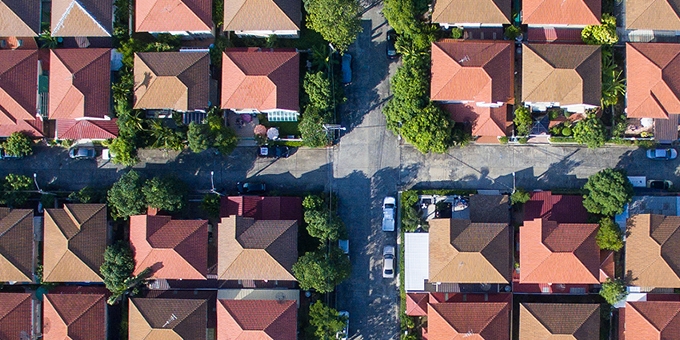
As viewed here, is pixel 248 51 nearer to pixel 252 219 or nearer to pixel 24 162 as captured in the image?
pixel 252 219

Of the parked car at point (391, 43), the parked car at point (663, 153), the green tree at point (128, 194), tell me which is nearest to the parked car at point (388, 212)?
the parked car at point (391, 43)

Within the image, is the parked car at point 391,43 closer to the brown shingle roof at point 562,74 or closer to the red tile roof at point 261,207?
the brown shingle roof at point 562,74

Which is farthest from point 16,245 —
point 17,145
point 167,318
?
point 167,318

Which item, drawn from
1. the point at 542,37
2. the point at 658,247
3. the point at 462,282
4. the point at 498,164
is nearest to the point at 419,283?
the point at 462,282

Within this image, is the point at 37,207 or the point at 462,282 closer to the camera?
the point at 462,282

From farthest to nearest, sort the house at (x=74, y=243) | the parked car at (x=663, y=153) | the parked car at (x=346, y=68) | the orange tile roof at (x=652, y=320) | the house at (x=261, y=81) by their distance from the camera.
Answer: the parked car at (x=346, y=68), the parked car at (x=663, y=153), the house at (x=74, y=243), the house at (x=261, y=81), the orange tile roof at (x=652, y=320)

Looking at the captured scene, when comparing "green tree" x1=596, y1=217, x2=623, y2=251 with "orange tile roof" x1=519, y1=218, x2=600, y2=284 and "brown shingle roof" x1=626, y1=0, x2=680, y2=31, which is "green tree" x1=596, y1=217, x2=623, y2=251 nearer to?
"orange tile roof" x1=519, y1=218, x2=600, y2=284
